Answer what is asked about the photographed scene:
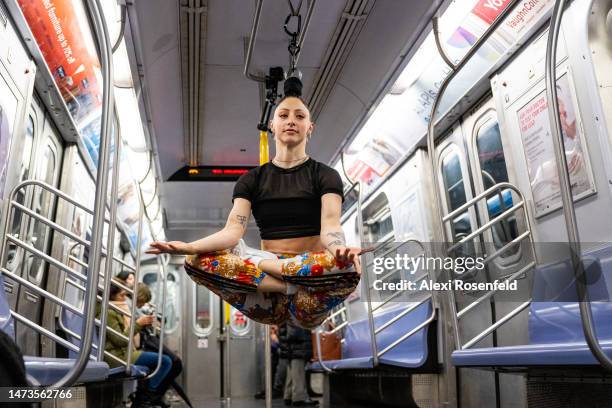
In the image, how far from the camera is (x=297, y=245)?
7.16 feet

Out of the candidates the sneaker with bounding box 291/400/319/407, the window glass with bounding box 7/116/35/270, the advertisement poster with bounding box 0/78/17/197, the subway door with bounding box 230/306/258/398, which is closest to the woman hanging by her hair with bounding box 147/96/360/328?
the advertisement poster with bounding box 0/78/17/197

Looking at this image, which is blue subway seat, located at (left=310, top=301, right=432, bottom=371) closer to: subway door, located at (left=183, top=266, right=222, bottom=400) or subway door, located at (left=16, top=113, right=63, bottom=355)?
subway door, located at (left=16, top=113, right=63, bottom=355)

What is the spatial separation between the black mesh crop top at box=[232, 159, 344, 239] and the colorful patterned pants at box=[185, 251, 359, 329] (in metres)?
0.17

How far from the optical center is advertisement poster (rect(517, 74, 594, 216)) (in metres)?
3.35

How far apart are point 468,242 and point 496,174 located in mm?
740

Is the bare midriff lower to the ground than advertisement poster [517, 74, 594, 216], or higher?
lower

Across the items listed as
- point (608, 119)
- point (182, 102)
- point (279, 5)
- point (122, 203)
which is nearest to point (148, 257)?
point (122, 203)

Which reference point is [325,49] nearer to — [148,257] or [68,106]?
[68,106]

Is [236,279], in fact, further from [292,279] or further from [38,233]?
A: [38,233]

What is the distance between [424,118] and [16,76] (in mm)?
3517

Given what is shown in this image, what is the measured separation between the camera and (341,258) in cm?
180

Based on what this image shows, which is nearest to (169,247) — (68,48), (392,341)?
(68,48)

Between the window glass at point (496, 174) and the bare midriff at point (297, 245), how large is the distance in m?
2.67

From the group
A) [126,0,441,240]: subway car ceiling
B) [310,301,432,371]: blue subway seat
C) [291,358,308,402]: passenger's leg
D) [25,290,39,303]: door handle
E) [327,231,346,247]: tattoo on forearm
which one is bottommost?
[291,358,308,402]: passenger's leg
